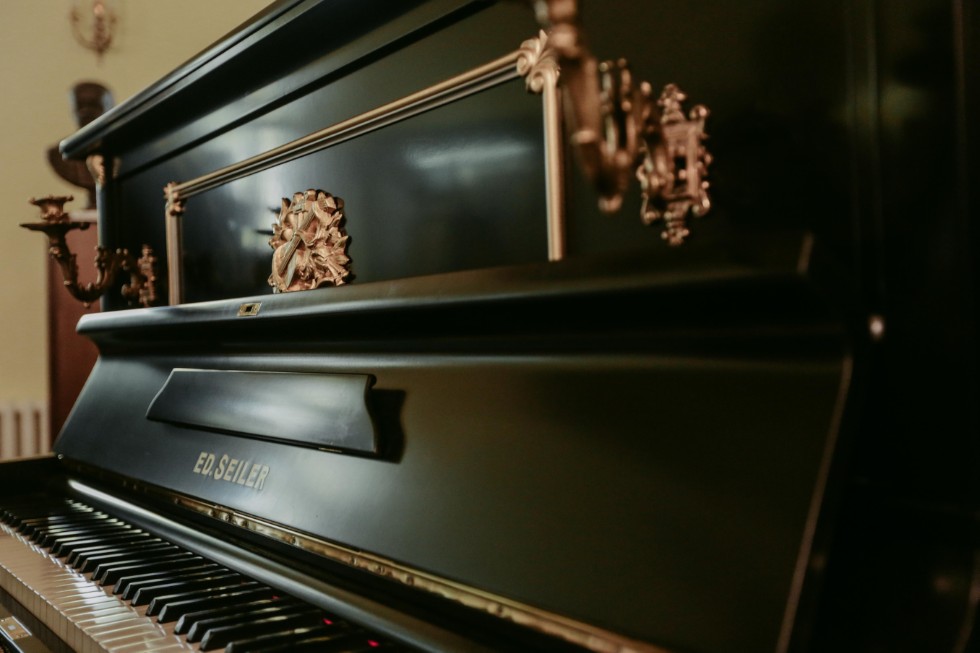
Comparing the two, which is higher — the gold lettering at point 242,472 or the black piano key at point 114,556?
the gold lettering at point 242,472

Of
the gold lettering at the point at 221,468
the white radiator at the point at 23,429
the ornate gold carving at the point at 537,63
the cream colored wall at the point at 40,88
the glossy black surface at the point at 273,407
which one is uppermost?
the cream colored wall at the point at 40,88

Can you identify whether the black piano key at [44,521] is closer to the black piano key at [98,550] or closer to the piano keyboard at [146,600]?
the piano keyboard at [146,600]

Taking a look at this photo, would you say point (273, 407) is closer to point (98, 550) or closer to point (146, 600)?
point (146, 600)

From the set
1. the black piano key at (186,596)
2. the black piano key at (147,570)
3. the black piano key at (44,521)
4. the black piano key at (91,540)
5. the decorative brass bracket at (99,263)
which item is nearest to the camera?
the black piano key at (186,596)

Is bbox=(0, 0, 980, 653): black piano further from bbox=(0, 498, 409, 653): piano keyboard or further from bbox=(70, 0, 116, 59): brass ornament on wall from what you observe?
bbox=(70, 0, 116, 59): brass ornament on wall

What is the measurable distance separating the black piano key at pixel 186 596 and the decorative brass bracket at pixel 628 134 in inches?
→ 31.1

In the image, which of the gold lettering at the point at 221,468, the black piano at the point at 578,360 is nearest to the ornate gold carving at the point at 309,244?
the black piano at the point at 578,360

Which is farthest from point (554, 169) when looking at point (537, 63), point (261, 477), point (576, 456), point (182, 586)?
point (182, 586)

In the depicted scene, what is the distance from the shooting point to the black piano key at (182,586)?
3.83ft

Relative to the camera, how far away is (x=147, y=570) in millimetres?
1304

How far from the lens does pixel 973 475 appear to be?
0.69m

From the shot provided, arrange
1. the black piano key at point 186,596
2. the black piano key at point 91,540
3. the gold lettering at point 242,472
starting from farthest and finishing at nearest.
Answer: the black piano key at point 91,540
the gold lettering at point 242,472
the black piano key at point 186,596

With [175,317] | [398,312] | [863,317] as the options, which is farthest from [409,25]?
[863,317]

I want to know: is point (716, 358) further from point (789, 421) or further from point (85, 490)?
point (85, 490)
